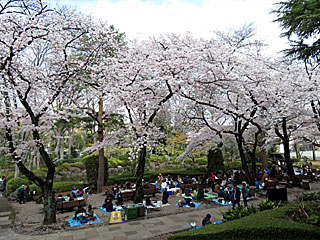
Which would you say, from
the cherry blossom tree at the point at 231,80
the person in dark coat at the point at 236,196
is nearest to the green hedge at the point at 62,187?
the cherry blossom tree at the point at 231,80

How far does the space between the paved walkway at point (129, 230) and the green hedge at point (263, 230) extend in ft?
7.90

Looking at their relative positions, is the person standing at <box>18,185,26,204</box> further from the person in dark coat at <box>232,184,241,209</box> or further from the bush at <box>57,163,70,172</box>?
the person in dark coat at <box>232,184,241,209</box>

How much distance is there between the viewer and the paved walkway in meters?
8.34

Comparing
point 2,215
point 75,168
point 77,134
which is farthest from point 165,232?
point 77,134

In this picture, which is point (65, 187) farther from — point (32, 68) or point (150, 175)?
point (32, 68)

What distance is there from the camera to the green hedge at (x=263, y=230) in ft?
17.3

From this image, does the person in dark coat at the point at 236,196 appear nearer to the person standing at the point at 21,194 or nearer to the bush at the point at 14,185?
the person standing at the point at 21,194

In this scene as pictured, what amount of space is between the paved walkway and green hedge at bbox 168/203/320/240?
2409mm

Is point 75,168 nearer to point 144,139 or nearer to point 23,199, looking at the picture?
point 23,199

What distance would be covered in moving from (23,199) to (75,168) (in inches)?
422

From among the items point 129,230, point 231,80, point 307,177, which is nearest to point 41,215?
point 129,230

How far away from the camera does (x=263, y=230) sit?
219 inches

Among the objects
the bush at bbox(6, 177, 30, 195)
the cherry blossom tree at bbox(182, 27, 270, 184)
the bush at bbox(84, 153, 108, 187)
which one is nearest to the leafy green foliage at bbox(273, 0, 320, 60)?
the cherry blossom tree at bbox(182, 27, 270, 184)

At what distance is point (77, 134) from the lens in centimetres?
3975
